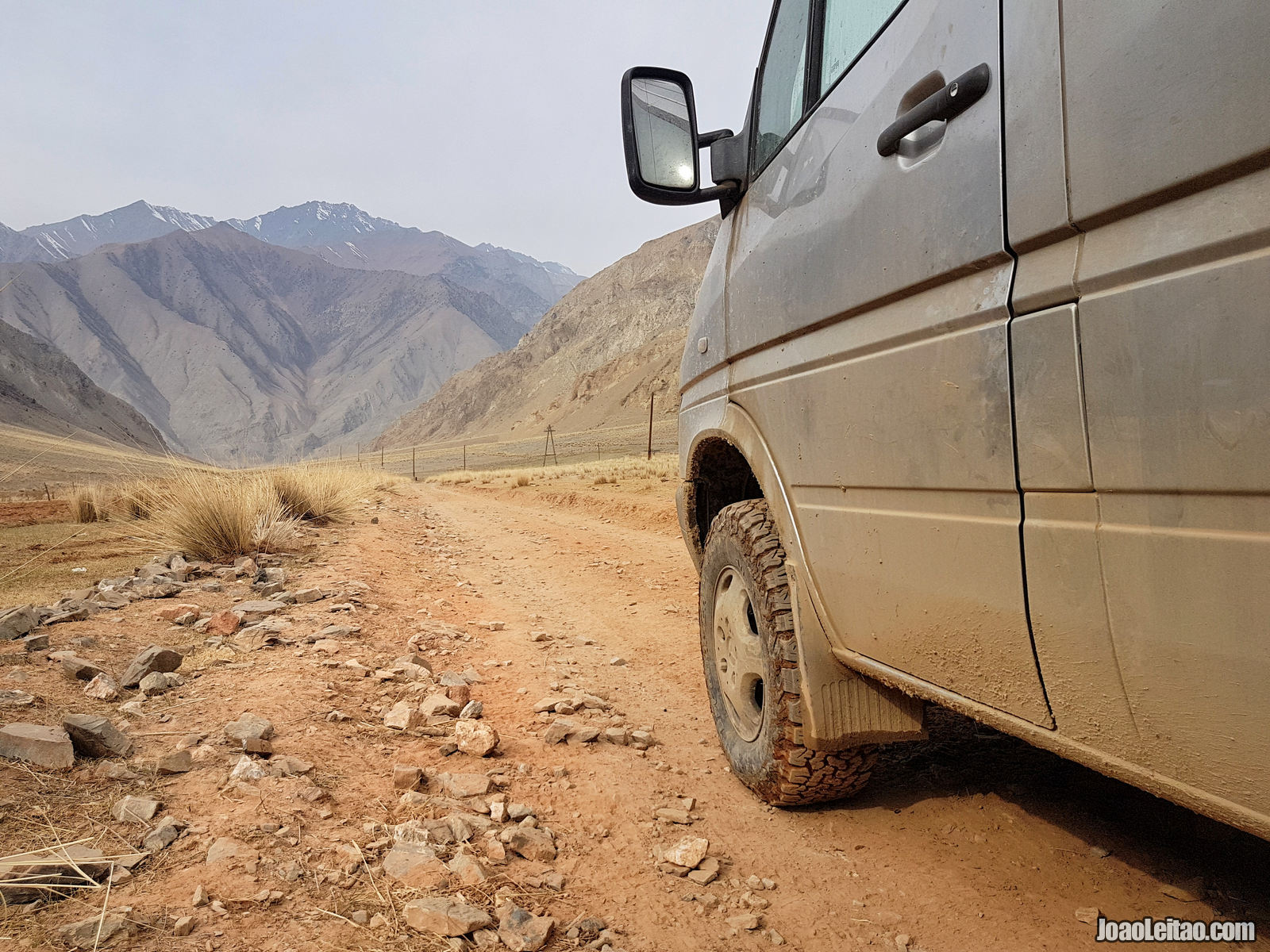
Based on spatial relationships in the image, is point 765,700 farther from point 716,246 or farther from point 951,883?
point 716,246

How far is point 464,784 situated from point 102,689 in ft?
5.19

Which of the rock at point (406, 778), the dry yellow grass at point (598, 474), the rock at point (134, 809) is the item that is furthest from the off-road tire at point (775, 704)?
the dry yellow grass at point (598, 474)

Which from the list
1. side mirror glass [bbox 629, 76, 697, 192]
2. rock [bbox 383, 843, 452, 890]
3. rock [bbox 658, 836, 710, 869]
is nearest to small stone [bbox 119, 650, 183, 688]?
rock [bbox 383, 843, 452, 890]

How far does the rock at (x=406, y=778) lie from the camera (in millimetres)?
2381

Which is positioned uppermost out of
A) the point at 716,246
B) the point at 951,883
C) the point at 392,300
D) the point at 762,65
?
the point at 392,300

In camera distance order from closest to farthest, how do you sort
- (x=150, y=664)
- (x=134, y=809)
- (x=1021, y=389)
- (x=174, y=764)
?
(x=1021, y=389), (x=134, y=809), (x=174, y=764), (x=150, y=664)

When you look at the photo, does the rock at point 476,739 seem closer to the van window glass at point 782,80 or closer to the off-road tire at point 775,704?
the off-road tire at point 775,704

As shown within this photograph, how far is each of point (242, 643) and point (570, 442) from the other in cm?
5307

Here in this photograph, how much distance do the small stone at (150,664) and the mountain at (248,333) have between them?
Result: 11499cm

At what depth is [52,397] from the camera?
187 feet

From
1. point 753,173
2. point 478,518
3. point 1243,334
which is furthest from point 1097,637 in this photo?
point 478,518

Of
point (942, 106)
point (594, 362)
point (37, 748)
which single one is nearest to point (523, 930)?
point (37, 748)

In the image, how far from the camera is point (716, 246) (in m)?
2.76

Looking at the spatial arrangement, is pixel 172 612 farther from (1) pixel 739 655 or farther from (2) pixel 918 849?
(2) pixel 918 849
